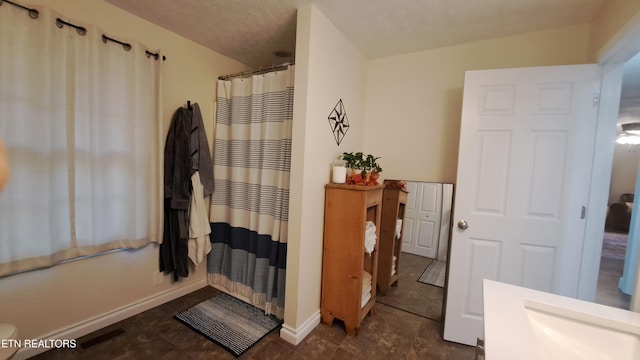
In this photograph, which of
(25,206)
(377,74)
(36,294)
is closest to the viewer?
(25,206)

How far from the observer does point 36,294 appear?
1.54 meters

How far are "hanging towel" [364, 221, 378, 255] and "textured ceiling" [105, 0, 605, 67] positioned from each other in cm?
151

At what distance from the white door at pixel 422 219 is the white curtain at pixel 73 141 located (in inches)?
83.5

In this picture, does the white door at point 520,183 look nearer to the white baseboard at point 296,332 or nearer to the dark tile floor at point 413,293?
the dark tile floor at point 413,293

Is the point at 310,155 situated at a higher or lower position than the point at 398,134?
lower

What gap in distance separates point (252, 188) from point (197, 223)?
1.88 ft

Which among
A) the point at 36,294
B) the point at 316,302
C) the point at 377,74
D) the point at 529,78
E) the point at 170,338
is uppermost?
the point at 377,74

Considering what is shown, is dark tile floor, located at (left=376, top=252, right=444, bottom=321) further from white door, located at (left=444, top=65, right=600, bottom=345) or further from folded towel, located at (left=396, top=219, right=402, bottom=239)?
white door, located at (left=444, top=65, right=600, bottom=345)

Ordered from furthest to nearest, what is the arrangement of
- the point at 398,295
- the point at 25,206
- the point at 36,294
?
the point at 398,295, the point at 36,294, the point at 25,206

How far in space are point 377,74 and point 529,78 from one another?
1.21 meters

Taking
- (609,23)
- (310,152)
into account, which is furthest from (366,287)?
(609,23)

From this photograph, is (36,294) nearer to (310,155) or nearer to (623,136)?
(310,155)

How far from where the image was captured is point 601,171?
160 cm

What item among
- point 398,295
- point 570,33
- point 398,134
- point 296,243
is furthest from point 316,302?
point 570,33
